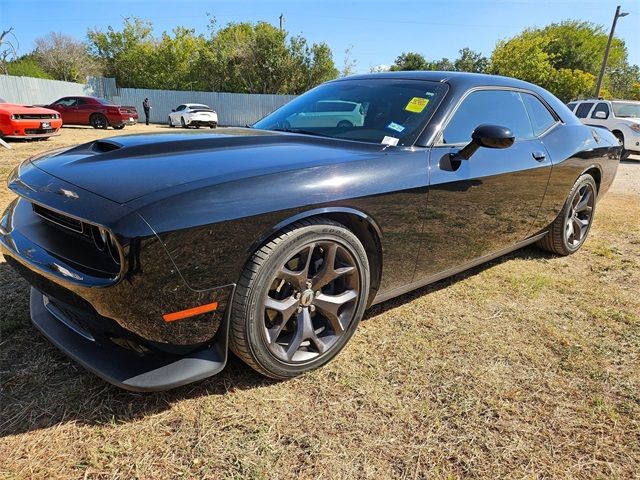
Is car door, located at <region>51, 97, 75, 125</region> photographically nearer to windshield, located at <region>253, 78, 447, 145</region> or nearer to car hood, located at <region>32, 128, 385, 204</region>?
windshield, located at <region>253, 78, 447, 145</region>

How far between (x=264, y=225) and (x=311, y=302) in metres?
0.51

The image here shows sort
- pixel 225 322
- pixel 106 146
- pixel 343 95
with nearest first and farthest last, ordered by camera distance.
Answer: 1. pixel 225 322
2. pixel 106 146
3. pixel 343 95

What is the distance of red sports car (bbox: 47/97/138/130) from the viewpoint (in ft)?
59.8

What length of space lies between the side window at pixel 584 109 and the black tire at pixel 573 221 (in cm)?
1047

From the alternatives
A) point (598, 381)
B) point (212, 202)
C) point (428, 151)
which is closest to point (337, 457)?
point (212, 202)

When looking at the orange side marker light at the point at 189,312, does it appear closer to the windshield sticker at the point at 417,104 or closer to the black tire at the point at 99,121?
the windshield sticker at the point at 417,104

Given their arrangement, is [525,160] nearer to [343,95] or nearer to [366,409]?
[343,95]

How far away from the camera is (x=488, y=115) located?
2.89 metres

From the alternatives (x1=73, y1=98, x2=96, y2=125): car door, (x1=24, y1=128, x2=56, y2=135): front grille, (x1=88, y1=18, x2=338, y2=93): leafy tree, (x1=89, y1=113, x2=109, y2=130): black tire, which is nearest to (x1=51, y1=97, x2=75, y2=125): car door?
(x1=73, y1=98, x2=96, y2=125): car door

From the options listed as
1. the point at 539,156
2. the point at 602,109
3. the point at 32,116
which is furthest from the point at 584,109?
the point at 32,116

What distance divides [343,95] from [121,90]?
106ft

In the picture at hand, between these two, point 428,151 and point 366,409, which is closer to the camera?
point 366,409

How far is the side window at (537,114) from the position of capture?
11.0ft

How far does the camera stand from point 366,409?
190 centimetres
